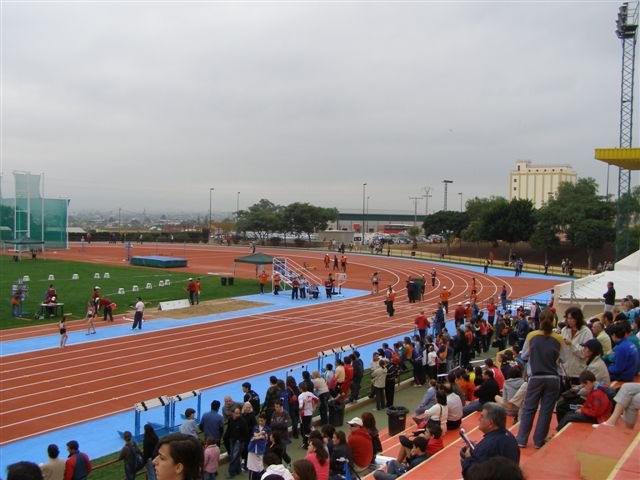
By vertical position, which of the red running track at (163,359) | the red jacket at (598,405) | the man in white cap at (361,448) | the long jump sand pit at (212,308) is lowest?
the red running track at (163,359)

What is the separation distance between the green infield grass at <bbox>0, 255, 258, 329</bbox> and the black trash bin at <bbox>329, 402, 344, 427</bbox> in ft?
56.4

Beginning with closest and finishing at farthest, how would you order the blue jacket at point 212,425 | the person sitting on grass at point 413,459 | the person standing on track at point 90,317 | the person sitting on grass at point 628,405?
the person sitting on grass at point 628,405
the person sitting on grass at point 413,459
the blue jacket at point 212,425
the person standing on track at point 90,317

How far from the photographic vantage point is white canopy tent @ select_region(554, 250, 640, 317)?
23.3 m

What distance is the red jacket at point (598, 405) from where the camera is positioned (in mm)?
7496

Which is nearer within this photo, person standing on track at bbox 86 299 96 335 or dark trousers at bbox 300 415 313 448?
dark trousers at bbox 300 415 313 448

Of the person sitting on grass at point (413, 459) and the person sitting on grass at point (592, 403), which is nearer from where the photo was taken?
the person sitting on grass at point (592, 403)

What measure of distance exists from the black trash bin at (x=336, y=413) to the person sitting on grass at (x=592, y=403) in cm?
570

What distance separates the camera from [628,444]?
6.56 meters

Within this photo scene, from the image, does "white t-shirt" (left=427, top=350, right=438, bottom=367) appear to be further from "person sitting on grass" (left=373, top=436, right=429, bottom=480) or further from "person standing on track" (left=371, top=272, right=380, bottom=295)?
"person standing on track" (left=371, top=272, right=380, bottom=295)

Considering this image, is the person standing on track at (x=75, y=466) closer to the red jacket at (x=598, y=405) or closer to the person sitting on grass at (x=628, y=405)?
the red jacket at (x=598, y=405)

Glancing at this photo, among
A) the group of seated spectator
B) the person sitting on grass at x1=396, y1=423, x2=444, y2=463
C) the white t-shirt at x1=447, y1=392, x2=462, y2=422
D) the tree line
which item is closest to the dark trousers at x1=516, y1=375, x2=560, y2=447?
the group of seated spectator

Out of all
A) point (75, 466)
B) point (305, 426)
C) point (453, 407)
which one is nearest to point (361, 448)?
point (453, 407)

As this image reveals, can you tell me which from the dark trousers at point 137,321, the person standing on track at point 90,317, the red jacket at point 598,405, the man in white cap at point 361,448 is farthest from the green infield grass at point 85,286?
the red jacket at point 598,405

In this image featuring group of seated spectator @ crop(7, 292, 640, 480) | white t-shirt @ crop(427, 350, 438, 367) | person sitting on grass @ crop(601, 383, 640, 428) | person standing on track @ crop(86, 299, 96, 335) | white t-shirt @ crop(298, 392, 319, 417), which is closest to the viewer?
group of seated spectator @ crop(7, 292, 640, 480)
